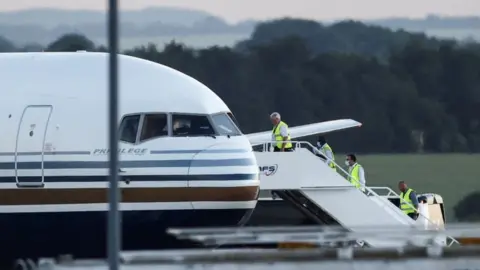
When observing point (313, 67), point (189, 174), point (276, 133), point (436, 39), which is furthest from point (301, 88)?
point (189, 174)

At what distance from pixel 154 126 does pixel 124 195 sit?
3.88 ft

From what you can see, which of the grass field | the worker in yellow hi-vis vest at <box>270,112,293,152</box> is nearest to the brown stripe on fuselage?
the worker in yellow hi-vis vest at <box>270,112,293,152</box>

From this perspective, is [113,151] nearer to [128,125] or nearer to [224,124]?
[128,125]

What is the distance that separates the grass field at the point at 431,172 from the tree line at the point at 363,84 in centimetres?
40

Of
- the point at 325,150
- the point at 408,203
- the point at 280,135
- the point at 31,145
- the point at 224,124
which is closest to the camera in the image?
the point at 31,145

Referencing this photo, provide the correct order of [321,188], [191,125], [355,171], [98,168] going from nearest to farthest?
[98,168] → [191,125] → [321,188] → [355,171]

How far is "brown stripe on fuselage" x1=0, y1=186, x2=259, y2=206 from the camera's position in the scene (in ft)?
59.3

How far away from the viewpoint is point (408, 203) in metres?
24.8

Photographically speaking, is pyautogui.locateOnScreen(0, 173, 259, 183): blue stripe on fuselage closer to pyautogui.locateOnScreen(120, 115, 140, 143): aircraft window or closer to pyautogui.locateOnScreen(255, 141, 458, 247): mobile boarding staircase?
pyautogui.locateOnScreen(120, 115, 140, 143): aircraft window

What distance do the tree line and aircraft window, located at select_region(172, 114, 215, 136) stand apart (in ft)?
52.6

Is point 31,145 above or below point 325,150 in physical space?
above

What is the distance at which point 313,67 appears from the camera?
3725 cm

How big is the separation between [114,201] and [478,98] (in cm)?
2755

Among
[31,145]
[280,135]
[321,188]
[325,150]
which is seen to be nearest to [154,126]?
[31,145]
